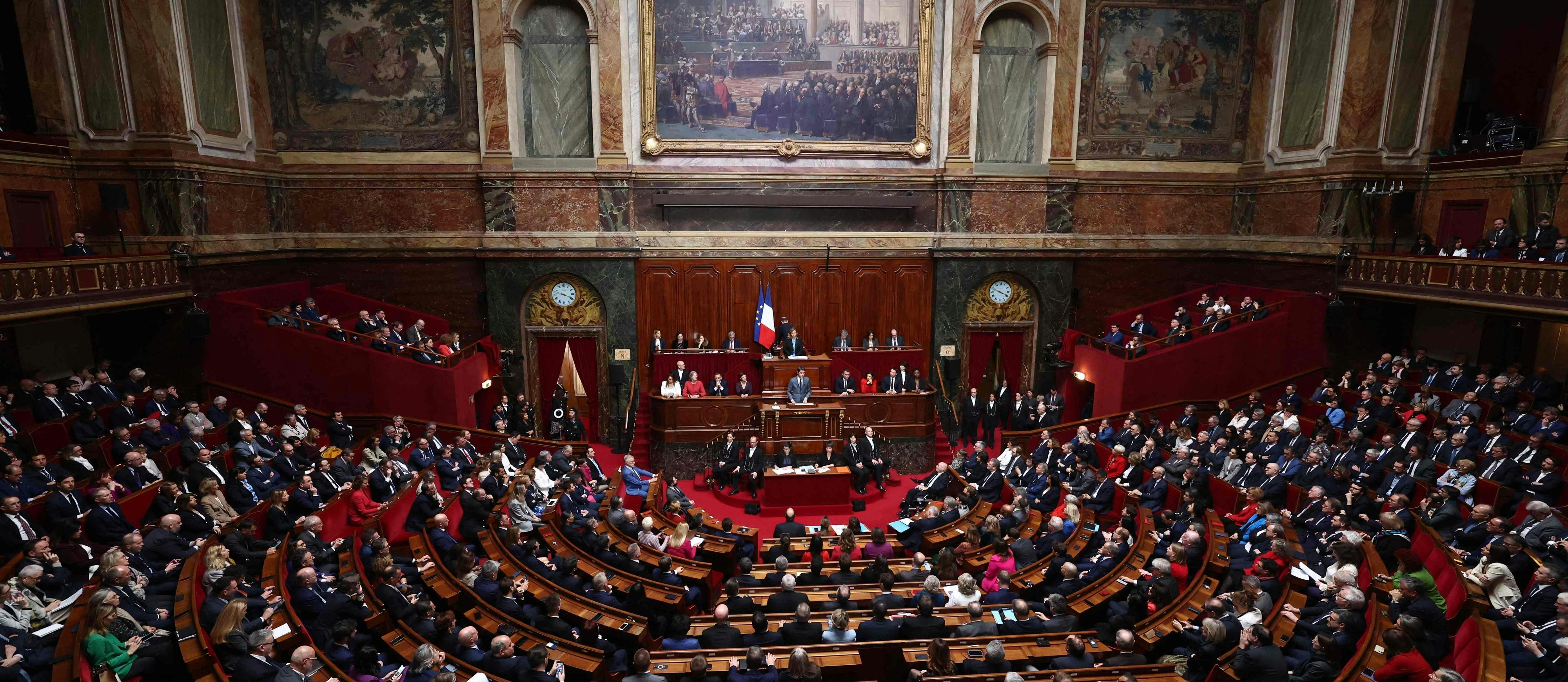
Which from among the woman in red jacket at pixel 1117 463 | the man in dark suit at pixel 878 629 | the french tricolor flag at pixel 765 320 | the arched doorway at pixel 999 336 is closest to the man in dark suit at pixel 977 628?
the man in dark suit at pixel 878 629

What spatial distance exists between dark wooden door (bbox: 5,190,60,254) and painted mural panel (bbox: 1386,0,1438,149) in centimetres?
2329

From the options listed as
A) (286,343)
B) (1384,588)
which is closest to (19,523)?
(286,343)

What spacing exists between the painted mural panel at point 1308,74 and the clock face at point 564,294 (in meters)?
15.8

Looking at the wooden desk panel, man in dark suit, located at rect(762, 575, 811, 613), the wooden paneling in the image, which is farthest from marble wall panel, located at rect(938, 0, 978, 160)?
man in dark suit, located at rect(762, 575, 811, 613)

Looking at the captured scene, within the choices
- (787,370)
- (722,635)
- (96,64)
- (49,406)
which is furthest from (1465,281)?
(96,64)

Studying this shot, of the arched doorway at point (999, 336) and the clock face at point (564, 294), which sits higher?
the clock face at point (564, 294)

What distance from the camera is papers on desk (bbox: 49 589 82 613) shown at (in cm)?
676

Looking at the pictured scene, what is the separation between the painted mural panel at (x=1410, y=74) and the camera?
1412 cm

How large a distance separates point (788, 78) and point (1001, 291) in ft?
22.8

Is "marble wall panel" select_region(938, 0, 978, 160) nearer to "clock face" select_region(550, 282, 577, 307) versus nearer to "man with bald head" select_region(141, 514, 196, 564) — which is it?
"clock face" select_region(550, 282, 577, 307)

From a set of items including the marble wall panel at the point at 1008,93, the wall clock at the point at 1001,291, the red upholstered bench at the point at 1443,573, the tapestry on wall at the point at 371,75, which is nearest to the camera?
the red upholstered bench at the point at 1443,573

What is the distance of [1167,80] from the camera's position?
17312 millimetres

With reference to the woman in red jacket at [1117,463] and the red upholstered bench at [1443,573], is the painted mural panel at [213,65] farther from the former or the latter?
the red upholstered bench at [1443,573]

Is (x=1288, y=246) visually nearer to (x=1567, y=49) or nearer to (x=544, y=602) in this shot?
(x=1567, y=49)
